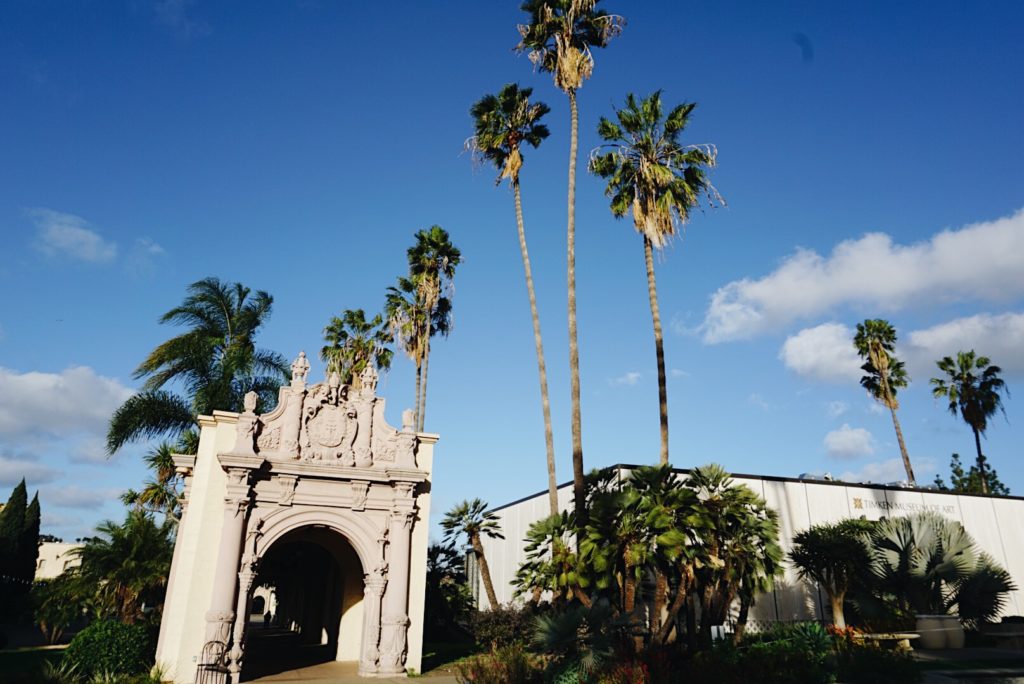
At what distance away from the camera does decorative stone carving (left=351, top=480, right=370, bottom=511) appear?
20484 millimetres

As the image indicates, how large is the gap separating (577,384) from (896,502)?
19.6 metres

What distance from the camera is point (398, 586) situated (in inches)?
793

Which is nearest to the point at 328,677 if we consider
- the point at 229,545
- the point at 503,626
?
the point at 229,545

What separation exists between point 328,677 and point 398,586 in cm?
304

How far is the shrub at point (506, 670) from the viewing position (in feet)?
50.4

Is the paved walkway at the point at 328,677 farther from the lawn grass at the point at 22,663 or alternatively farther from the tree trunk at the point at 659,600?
the tree trunk at the point at 659,600

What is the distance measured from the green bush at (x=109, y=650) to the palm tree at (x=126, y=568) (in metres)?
7.85

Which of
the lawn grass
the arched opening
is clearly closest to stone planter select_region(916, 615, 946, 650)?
the arched opening

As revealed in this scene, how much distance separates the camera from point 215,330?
30.8 meters

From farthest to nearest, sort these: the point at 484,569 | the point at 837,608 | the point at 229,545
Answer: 1. the point at 484,569
2. the point at 837,608
3. the point at 229,545

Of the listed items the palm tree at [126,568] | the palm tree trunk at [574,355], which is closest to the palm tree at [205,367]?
the palm tree at [126,568]

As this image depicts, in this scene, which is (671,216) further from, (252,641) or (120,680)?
(252,641)

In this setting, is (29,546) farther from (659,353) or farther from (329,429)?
(659,353)

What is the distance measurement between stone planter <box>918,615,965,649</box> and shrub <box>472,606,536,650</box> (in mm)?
13145
